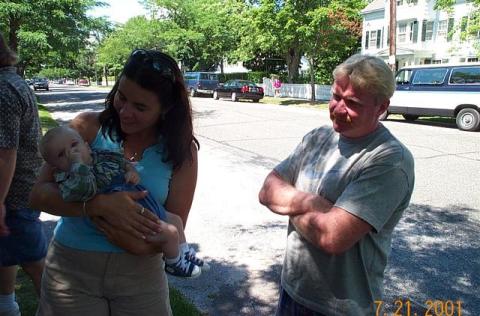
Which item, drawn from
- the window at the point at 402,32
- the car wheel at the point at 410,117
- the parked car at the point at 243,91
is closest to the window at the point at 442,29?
the window at the point at 402,32

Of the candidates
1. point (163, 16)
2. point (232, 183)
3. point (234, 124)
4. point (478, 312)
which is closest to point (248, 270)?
point (478, 312)

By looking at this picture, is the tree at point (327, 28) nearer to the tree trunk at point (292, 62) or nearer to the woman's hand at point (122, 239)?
the tree trunk at point (292, 62)

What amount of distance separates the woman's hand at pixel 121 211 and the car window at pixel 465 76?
15.7 m

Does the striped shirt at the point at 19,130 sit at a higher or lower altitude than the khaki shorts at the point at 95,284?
higher

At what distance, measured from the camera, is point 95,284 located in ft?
6.28

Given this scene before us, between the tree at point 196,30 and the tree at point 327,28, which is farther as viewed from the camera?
the tree at point 196,30

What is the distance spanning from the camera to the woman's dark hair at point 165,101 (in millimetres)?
1955

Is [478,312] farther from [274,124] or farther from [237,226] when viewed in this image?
[274,124]

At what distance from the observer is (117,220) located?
1796 millimetres

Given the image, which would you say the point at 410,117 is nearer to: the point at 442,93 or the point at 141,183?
the point at 442,93

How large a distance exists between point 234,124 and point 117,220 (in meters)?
14.3

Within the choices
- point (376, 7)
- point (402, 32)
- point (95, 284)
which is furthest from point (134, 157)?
point (376, 7)

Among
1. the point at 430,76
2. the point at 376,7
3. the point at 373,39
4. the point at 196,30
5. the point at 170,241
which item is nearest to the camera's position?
the point at 170,241

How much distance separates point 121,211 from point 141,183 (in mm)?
223
